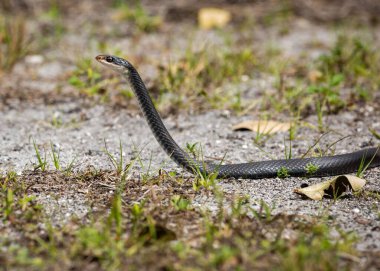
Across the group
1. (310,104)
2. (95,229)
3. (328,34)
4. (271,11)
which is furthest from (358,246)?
(271,11)

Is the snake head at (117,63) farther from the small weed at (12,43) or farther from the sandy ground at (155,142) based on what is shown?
the small weed at (12,43)

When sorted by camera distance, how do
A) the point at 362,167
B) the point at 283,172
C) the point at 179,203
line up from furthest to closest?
the point at 362,167
the point at 283,172
the point at 179,203

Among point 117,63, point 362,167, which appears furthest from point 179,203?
point 362,167

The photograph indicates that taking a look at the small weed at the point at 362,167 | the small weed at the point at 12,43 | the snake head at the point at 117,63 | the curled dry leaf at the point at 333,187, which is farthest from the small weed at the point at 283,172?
the small weed at the point at 12,43

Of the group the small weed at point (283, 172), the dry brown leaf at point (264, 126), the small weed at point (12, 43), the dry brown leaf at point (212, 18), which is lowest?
the small weed at point (283, 172)

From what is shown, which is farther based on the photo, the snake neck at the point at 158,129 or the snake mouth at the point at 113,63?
the snake mouth at the point at 113,63

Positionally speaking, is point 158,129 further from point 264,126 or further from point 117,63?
point 264,126

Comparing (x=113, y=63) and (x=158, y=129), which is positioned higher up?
(x=113, y=63)
